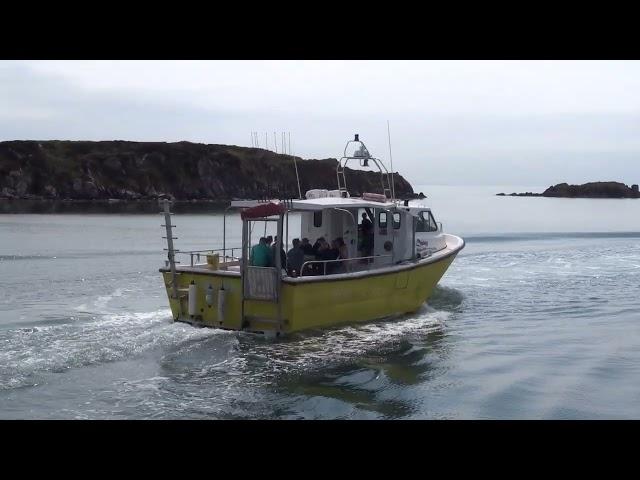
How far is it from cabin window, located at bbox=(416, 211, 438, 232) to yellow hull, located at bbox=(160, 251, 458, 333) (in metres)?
4.09

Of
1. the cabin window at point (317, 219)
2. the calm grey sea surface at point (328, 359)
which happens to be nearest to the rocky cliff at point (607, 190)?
the calm grey sea surface at point (328, 359)

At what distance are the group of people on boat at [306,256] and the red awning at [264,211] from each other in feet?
1.60

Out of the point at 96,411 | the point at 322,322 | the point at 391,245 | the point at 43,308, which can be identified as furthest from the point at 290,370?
the point at 43,308

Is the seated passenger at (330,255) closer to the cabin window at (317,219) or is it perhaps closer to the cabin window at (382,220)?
the cabin window at (317,219)

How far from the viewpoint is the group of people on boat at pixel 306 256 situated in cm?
1391

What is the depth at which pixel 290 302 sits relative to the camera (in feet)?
45.0

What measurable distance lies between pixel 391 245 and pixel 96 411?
30.3ft

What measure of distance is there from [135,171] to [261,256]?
9638 cm

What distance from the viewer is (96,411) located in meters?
9.48

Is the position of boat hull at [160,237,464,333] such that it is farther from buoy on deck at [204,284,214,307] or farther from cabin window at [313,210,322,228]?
cabin window at [313,210,322,228]

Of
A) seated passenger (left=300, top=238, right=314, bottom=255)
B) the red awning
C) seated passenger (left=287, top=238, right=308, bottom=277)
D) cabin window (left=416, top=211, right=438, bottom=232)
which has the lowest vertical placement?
seated passenger (left=287, top=238, right=308, bottom=277)

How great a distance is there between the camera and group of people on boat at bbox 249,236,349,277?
1391 cm

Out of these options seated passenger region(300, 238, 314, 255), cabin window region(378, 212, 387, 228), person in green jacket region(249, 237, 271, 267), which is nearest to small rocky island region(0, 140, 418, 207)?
cabin window region(378, 212, 387, 228)
